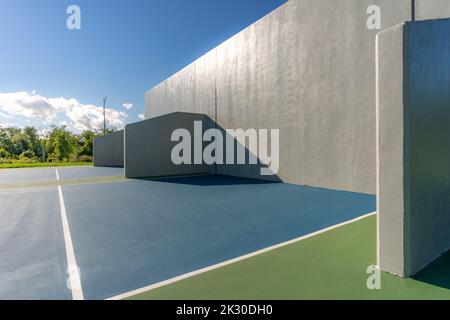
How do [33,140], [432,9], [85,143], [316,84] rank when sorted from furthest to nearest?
[33,140]
[85,143]
[316,84]
[432,9]

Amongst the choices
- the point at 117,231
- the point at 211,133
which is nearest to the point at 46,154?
the point at 211,133

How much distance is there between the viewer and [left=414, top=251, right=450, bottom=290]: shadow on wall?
256 cm

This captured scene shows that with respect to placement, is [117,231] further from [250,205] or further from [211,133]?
[211,133]

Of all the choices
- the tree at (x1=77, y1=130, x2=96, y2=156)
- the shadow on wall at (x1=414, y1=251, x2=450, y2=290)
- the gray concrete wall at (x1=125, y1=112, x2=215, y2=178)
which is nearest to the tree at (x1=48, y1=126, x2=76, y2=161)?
the tree at (x1=77, y1=130, x2=96, y2=156)

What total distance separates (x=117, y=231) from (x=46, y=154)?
37.3 metres

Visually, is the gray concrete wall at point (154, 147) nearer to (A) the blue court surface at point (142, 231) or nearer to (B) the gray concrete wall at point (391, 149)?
(A) the blue court surface at point (142, 231)

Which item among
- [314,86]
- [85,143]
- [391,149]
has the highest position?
[314,86]

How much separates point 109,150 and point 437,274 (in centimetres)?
2298

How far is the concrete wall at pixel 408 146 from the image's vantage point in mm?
2547

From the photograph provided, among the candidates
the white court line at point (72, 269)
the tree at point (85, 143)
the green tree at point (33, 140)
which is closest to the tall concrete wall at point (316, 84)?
the white court line at point (72, 269)

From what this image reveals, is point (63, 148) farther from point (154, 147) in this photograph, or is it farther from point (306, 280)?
point (306, 280)

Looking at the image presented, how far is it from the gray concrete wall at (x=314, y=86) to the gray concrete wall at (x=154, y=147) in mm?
3113

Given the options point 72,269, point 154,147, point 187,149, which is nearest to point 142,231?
point 72,269

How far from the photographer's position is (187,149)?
47.9 feet
